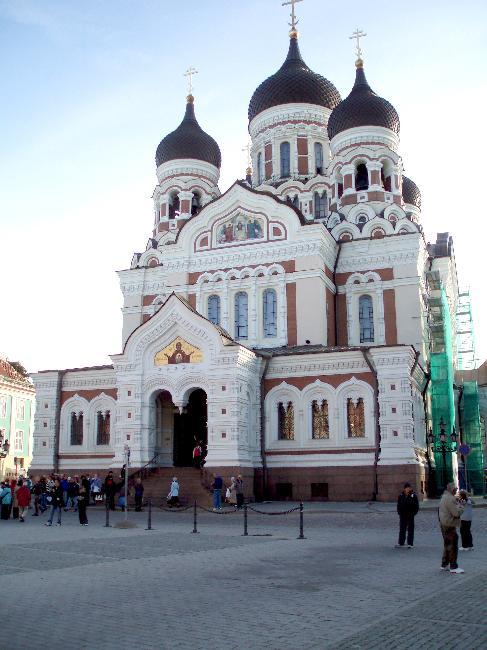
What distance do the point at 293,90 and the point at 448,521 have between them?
113 ft

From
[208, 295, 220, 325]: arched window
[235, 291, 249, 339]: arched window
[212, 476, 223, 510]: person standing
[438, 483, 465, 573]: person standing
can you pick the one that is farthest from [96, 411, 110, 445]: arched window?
[438, 483, 465, 573]: person standing

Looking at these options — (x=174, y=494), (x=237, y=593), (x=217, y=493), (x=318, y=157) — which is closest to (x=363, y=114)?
(x=318, y=157)

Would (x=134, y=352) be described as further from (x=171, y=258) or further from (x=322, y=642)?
(x=322, y=642)

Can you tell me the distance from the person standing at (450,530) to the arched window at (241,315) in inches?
886

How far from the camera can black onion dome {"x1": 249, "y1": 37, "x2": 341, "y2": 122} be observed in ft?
136

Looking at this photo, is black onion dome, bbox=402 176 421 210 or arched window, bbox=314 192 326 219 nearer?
arched window, bbox=314 192 326 219

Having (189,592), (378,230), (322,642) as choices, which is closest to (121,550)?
(189,592)

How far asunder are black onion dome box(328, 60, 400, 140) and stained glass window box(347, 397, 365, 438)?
1660 cm

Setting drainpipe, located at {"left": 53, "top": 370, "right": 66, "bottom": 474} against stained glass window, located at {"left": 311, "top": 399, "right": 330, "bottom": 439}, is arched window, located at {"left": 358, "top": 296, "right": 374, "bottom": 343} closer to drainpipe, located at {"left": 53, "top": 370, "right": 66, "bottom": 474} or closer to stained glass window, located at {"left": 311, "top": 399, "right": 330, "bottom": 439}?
stained glass window, located at {"left": 311, "top": 399, "right": 330, "bottom": 439}

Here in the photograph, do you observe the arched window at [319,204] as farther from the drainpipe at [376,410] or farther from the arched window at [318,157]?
the drainpipe at [376,410]

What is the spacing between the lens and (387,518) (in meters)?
20.9

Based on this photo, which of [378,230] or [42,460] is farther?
[378,230]

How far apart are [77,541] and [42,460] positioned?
58.3ft

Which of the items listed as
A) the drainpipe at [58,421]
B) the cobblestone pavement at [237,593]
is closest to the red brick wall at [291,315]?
the drainpipe at [58,421]
